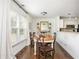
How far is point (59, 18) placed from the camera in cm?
976

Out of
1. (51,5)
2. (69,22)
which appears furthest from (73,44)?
(69,22)

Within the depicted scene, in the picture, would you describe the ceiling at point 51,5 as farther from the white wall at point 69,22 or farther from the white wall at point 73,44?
the white wall at point 69,22

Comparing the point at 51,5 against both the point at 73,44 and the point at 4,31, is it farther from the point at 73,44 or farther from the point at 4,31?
the point at 4,31

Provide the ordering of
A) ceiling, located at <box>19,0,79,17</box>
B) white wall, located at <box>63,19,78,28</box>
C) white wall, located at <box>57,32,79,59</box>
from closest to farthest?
white wall, located at <box>57,32,79,59</box> < ceiling, located at <box>19,0,79,17</box> < white wall, located at <box>63,19,78,28</box>

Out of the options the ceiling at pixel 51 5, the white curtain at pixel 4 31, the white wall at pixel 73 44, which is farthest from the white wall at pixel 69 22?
the white curtain at pixel 4 31

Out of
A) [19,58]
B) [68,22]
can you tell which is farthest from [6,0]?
[68,22]

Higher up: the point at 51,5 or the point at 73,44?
the point at 51,5

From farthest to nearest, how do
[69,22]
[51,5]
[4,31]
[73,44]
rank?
[69,22]
[51,5]
[73,44]
[4,31]

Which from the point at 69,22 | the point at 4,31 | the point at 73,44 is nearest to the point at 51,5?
the point at 73,44

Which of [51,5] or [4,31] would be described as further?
[51,5]

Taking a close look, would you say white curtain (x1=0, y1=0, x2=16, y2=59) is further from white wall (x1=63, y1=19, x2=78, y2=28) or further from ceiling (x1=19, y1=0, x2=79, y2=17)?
white wall (x1=63, y1=19, x2=78, y2=28)

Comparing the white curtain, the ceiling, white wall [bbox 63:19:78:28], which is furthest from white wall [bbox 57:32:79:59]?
white wall [bbox 63:19:78:28]

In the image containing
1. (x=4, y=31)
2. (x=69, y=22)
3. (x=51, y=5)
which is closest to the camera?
(x=4, y=31)

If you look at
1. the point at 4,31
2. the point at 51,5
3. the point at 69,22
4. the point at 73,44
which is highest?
the point at 51,5
